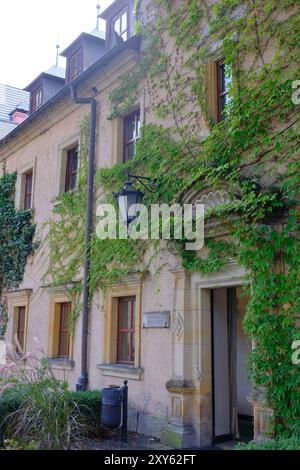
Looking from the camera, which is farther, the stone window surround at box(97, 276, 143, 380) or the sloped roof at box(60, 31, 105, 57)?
the sloped roof at box(60, 31, 105, 57)

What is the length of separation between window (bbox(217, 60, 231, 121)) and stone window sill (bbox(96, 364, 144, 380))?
4493 millimetres

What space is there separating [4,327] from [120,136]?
659cm

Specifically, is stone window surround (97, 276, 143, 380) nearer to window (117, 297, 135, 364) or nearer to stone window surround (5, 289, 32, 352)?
window (117, 297, 135, 364)

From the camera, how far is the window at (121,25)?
11.9m

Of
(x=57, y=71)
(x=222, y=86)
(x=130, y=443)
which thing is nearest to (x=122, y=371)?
(x=130, y=443)

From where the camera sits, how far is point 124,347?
995 cm

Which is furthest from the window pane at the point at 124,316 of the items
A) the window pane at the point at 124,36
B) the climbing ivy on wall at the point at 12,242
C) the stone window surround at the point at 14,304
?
the window pane at the point at 124,36

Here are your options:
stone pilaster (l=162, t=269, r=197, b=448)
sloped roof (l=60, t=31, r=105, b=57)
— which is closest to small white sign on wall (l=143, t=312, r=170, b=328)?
stone pilaster (l=162, t=269, r=197, b=448)

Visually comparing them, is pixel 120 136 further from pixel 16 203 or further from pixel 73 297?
pixel 16 203

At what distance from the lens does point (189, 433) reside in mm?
7688

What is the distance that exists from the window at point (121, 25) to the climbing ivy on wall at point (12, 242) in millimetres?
5028

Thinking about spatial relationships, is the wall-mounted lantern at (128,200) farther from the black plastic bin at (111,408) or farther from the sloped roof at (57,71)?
the sloped roof at (57,71)

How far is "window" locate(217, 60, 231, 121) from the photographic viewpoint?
27.9 feet
